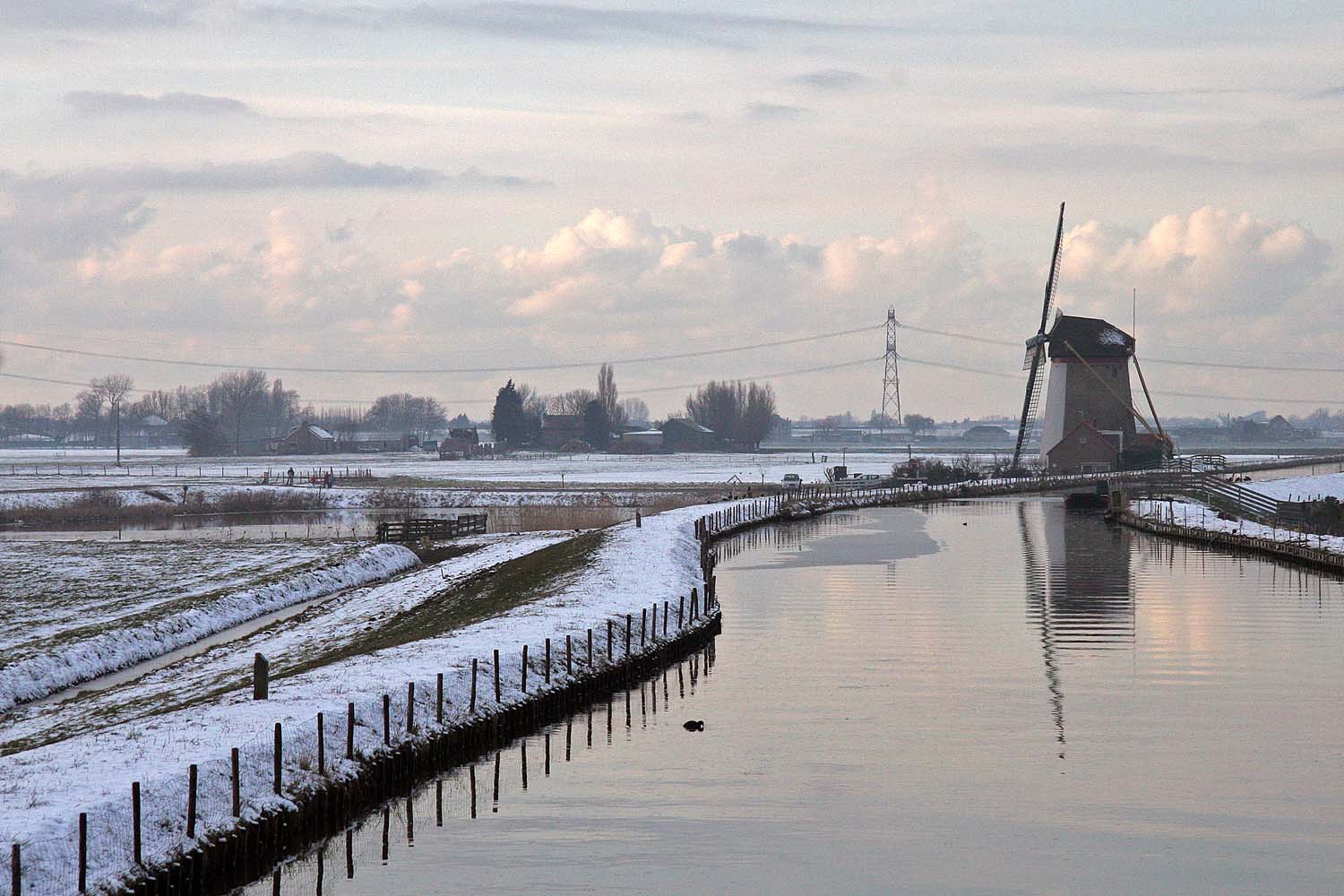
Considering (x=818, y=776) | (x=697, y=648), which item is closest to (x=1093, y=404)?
(x=697, y=648)

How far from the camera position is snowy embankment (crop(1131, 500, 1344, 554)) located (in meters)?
62.9

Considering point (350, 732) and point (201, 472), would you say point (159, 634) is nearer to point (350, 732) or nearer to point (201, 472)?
point (350, 732)

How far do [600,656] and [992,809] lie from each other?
1385cm

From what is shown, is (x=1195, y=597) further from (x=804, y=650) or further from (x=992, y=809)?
(x=992, y=809)

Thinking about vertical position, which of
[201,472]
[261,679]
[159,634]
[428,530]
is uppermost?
[201,472]

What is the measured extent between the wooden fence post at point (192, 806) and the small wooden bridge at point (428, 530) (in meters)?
55.1

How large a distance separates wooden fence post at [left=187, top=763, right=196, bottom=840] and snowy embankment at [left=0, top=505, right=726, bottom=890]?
113mm

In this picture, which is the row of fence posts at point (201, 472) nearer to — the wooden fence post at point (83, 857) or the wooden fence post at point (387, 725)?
the wooden fence post at point (387, 725)

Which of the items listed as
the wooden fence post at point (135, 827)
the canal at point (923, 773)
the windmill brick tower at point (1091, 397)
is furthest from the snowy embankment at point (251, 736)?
the windmill brick tower at point (1091, 397)

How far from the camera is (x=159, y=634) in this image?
41.7 meters

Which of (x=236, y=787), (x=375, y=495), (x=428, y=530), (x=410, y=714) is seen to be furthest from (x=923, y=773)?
(x=375, y=495)

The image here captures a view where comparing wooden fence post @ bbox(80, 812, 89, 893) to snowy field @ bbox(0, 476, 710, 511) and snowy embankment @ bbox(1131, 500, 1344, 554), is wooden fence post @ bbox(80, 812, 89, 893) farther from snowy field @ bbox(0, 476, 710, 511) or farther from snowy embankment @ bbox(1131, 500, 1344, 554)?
snowy field @ bbox(0, 476, 710, 511)

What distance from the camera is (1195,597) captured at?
156 feet

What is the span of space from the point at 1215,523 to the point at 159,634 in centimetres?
5564
